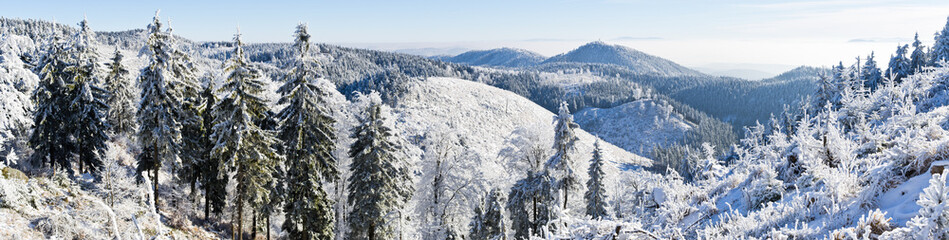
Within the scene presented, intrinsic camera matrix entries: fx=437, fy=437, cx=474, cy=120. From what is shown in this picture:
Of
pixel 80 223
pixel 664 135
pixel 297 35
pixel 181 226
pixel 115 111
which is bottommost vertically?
pixel 664 135

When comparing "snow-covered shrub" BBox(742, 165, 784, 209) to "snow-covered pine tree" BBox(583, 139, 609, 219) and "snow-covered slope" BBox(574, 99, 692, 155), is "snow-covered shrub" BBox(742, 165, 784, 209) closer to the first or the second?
"snow-covered pine tree" BBox(583, 139, 609, 219)

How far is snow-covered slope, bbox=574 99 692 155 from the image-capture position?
178 metres

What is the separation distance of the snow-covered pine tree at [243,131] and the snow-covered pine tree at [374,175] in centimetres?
400

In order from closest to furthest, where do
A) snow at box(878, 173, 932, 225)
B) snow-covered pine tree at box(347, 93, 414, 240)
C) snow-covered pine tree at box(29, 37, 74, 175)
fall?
snow at box(878, 173, 932, 225) → snow-covered pine tree at box(347, 93, 414, 240) → snow-covered pine tree at box(29, 37, 74, 175)

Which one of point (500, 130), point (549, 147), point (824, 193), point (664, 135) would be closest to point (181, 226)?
point (549, 147)

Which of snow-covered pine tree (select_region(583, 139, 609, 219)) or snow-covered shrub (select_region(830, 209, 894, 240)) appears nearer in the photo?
snow-covered shrub (select_region(830, 209, 894, 240))

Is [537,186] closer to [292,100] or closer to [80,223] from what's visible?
[292,100]

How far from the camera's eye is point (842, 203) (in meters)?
4.83

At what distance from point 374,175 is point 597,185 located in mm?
14970

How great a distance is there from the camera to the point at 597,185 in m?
28.6

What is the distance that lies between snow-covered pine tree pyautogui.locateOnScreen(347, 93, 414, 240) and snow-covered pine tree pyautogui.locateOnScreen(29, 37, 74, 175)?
2047 centimetres

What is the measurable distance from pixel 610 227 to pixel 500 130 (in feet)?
367

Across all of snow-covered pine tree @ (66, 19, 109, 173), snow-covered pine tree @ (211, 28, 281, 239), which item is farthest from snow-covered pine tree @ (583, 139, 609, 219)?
snow-covered pine tree @ (66, 19, 109, 173)

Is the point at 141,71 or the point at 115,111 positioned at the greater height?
the point at 141,71
